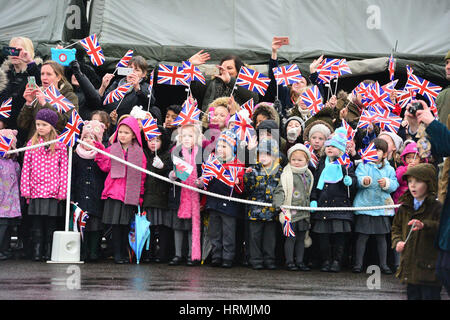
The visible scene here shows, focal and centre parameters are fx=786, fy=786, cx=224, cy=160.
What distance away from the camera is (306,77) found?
12.8 metres

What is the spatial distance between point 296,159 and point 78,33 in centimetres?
520

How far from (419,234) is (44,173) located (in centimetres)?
540

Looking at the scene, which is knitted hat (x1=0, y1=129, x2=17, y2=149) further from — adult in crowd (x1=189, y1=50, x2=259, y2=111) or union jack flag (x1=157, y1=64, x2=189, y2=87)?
adult in crowd (x1=189, y1=50, x2=259, y2=111)

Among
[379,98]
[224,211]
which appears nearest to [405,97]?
[379,98]

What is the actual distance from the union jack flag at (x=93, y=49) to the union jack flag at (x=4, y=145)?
1.96 metres

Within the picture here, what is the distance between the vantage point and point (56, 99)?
10734 millimetres

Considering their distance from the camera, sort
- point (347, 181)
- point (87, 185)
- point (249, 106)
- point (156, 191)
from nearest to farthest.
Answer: point (347, 181)
point (87, 185)
point (156, 191)
point (249, 106)

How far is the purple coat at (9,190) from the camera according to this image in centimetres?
1041

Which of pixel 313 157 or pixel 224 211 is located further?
pixel 313 157

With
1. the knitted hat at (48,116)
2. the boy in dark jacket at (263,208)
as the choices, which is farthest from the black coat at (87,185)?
the boy in dark jacket at (263,208)

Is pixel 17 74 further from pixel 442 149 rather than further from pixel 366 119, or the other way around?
pixel 442 149

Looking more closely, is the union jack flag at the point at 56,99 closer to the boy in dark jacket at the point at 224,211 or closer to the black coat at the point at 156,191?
the black coat at the point at 156,191
